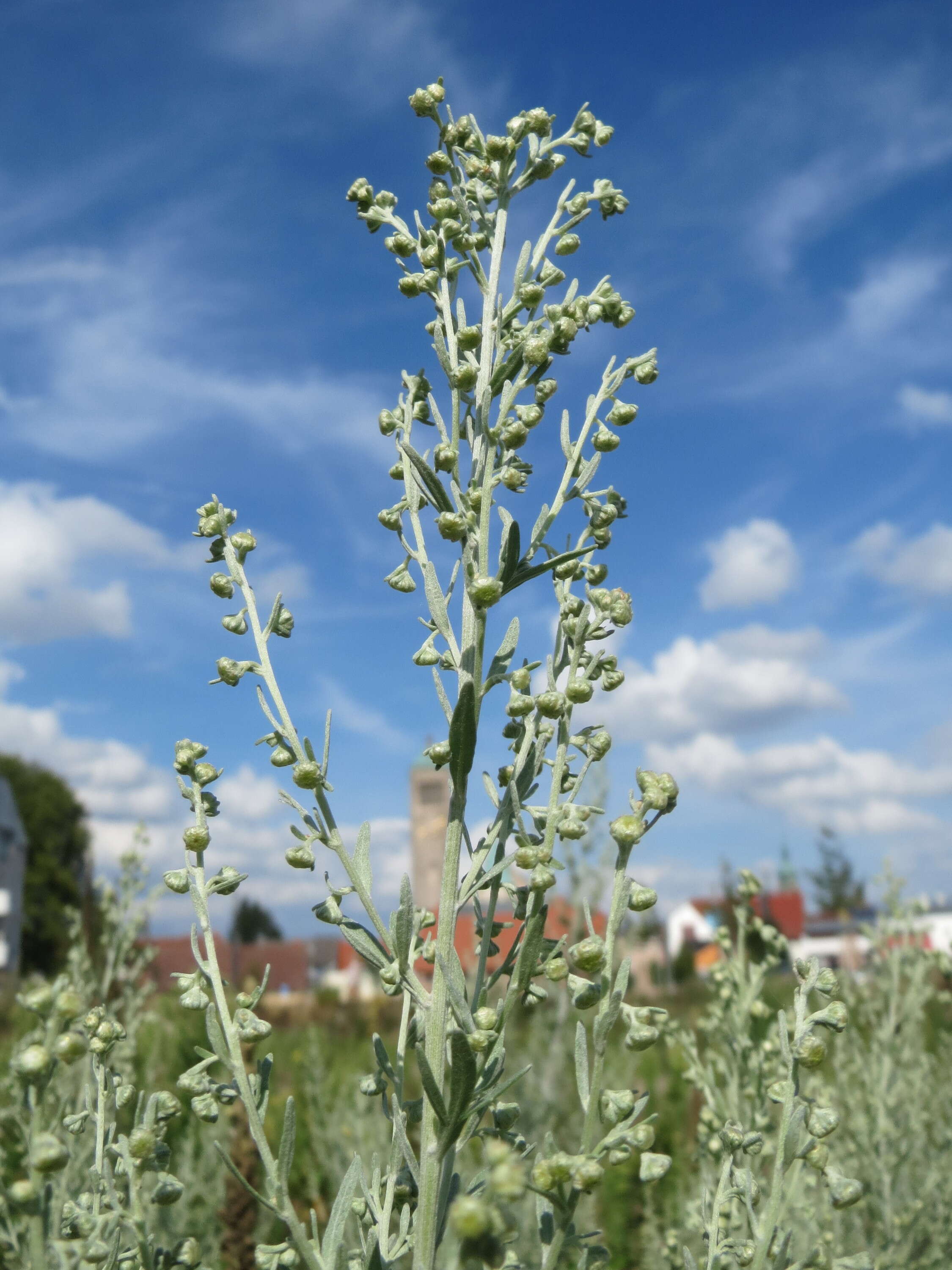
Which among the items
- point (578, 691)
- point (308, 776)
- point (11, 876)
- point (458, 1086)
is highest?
point (11, 876)

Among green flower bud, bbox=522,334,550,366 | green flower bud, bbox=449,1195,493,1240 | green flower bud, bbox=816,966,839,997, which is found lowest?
green flower bud, bbox=449,1195,493,1240

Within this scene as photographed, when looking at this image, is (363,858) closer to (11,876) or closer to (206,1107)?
(206,1107)

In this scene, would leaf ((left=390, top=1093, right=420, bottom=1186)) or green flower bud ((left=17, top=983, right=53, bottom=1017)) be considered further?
leaf ((left=390, top=1093, right=420, bottom=1186))

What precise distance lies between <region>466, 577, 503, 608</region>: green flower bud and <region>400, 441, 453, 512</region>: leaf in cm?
26

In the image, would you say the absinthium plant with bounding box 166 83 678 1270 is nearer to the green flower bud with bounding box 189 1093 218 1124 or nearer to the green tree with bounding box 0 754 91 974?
the green flower bud with bounding box 189 1093 218 1124

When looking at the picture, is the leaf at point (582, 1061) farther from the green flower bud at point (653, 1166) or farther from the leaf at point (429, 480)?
the leaf at point (429, 480)

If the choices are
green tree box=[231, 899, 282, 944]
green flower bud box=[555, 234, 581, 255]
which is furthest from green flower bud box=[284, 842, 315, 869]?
green tree box=[231, 899, 282, 944]

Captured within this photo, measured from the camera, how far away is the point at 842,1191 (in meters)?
1.51

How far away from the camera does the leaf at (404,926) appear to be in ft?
5.28

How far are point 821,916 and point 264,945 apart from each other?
92.6 feet

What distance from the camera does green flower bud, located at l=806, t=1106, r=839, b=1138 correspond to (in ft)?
4.83

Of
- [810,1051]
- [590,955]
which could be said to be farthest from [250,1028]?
[810,1051]

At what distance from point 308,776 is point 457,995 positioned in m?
0.44

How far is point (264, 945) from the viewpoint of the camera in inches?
1986
